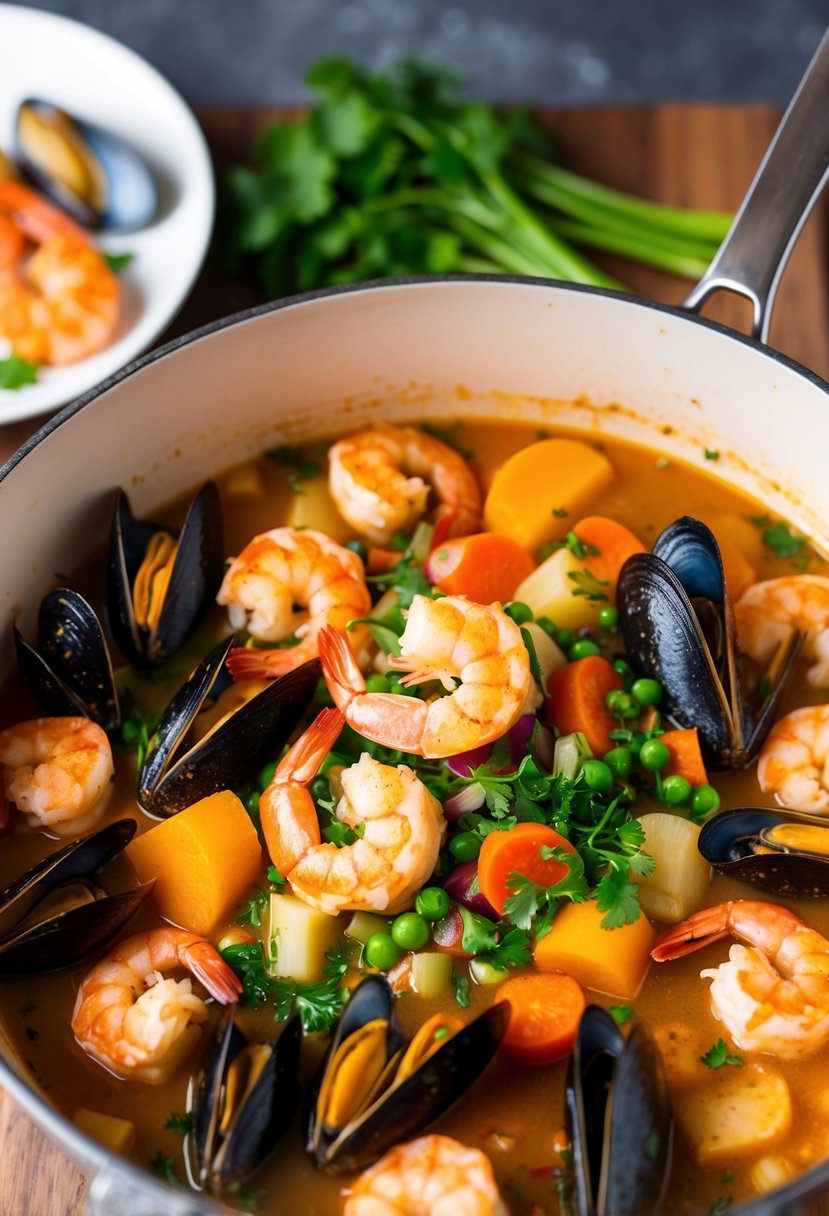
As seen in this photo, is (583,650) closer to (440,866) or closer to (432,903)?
(440,866)

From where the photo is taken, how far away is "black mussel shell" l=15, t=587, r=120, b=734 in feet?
10.8

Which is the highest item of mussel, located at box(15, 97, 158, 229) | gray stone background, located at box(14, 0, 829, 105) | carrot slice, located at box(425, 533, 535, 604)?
gray stone background, located at box(14, 0, 829, 105)

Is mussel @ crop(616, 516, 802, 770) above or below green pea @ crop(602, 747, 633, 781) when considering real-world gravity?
above

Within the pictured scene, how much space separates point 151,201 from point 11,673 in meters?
2.06

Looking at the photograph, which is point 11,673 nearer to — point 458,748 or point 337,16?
point 458,748

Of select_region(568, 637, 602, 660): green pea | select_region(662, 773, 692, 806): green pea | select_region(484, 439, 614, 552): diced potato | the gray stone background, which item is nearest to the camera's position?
select_region(662, 773, 692, 806): green pea

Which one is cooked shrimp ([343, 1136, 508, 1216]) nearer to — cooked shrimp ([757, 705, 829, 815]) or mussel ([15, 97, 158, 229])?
cooked shrimp ([757, 705, 829, 815])

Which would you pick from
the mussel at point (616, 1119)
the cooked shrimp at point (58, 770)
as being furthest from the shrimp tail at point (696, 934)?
the cooked shrimp at point (58, 770)

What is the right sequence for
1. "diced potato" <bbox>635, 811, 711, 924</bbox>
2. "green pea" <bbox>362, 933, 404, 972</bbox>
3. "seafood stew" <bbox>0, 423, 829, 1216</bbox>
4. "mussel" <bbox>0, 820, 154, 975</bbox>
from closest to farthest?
"seafood stew" <bbox>0, 423, 829, 1216</bbox>
"mussel" <bbox>0, 820, 154, 975</bbox>
"green pea" <bbox>362, 933, 404, 972</bbox>
"diced potato" <bbox>635, 811, 711, 924</bbox>

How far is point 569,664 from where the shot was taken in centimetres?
344

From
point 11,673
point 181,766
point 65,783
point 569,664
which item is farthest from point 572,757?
point 11,673

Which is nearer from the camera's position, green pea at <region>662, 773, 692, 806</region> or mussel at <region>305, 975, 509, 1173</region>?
mussel at <region>305, 975, 509, 1173</region>

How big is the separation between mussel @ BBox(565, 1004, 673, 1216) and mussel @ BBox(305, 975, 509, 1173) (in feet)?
0.67

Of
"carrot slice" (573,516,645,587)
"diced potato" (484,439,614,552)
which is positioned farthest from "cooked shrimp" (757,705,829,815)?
"diced potato" (484,439,614,552)
